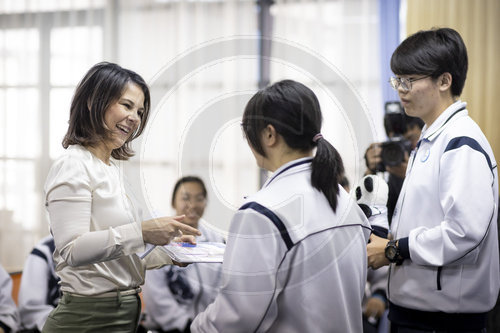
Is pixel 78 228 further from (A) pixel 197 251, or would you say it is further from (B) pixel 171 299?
(B) pixel 171 299

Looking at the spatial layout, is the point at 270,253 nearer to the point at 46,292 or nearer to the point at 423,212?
the point at 423,212

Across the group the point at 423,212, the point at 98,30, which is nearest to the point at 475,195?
the point at 423,212

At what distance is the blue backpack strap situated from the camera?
0.80 m

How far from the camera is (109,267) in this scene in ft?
3.37

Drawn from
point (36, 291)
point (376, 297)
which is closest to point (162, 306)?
point (36, 291)

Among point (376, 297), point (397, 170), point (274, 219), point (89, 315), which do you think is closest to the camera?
point (274, 219)

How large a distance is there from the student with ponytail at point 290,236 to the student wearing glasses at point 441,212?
10.2 inches

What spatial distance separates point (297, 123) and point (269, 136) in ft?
0.17

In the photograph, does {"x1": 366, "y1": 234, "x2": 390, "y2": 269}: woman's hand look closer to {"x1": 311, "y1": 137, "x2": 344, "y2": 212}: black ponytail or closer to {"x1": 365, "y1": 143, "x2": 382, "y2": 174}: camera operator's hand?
{"x1": 365, "y1": 143, "x2": 382, "y2": 174}: camera operator's hand

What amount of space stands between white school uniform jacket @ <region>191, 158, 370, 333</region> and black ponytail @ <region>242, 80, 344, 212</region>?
0.08 ft

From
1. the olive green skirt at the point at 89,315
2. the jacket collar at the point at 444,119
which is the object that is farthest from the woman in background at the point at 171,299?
the jacket collar at the point at 444,119

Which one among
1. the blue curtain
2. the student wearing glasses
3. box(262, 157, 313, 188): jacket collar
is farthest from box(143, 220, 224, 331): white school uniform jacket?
the blue curtain

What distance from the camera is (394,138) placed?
1.72 meters

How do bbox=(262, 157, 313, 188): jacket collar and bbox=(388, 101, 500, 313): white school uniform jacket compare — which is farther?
bbox=(388, 101, 500, 313): white school uniform jacket
